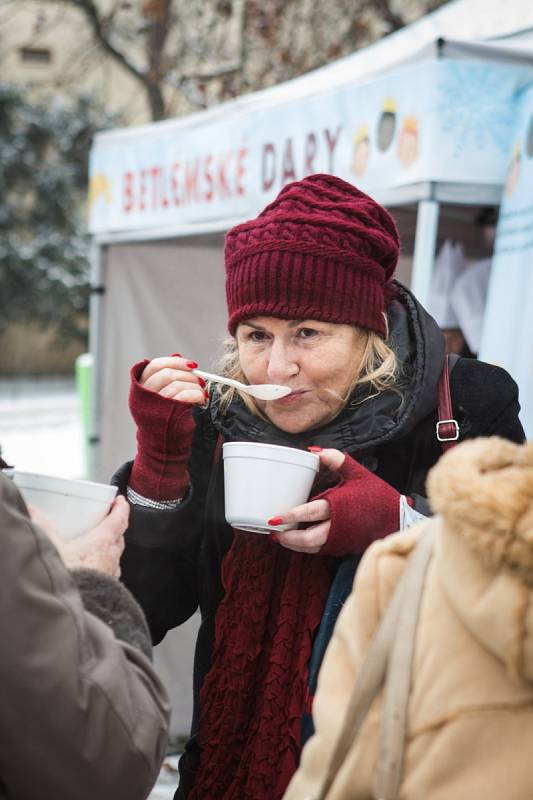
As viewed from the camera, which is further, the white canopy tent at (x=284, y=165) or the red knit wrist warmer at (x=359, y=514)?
the white canopy tent at (x=284, y=165)

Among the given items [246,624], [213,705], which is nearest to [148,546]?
[246,624]

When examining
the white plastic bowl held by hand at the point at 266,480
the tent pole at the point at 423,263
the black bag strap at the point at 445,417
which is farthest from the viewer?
the tent pole at the point at 423,263

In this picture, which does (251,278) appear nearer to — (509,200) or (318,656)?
(318,656)

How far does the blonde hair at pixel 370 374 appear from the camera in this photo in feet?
6.03

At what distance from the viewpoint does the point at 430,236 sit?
310 cm

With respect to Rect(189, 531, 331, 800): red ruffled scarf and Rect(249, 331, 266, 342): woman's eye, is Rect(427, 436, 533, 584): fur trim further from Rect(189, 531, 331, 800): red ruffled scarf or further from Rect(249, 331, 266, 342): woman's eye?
Rect(249, 331, 266, 342): woman's eye

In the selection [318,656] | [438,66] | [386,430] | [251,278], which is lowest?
[318,656]

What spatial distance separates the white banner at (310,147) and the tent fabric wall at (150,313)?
0.94 feet

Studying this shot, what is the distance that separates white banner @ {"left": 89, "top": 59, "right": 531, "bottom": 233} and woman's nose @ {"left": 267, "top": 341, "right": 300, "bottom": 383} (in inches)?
57.1

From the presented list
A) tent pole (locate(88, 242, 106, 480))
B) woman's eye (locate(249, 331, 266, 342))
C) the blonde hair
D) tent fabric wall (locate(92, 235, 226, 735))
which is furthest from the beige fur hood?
tent pole (locate(88, 242, 106, 480))

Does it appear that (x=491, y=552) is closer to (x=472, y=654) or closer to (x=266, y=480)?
(x=472, y=654)

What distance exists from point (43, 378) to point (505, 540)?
78.7 ft

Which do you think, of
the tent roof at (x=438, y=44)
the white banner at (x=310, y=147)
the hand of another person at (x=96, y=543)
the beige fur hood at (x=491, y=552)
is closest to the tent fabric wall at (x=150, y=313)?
the white banner at (x=310, y=147)

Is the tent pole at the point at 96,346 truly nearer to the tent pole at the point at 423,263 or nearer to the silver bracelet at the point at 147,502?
the tent pole at the point at 423,263
